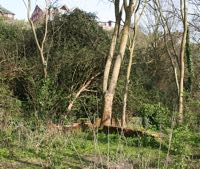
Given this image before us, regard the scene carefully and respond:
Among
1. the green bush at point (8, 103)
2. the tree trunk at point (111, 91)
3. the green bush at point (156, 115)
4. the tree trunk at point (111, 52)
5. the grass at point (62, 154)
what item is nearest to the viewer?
the grass at point (62, 154)

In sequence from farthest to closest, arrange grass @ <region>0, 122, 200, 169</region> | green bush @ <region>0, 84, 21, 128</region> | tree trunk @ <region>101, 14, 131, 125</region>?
1. tree trunk @ <region>101, 14, 131, 125</region>
2. green bush @ <region>0, 84, 21, 128</region>
3. grass @ <region>0, 122, 200, 169</region>

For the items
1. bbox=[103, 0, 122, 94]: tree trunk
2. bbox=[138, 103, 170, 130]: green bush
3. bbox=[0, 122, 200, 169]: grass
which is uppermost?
bbox=[103, 0, 122, 94]: tree trunk

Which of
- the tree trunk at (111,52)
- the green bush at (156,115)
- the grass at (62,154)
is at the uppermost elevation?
the tree trunk at (111,52)

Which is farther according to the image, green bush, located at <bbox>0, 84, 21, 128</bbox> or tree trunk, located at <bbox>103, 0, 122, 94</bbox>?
tree trunk, located at <bbox>103, 0, 122, 94</bbox>

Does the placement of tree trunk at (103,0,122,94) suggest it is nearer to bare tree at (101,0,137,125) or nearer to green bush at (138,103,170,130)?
bare tree at (101,0,137,125)

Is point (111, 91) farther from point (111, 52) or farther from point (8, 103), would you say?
point (8, 103)

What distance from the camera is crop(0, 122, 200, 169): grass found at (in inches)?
A: 344

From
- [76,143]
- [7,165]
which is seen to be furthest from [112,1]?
[7,165]

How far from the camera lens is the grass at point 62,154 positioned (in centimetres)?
873

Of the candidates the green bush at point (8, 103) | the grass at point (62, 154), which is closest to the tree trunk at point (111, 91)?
the green bush at point (8, 103)

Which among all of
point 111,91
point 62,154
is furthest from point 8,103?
point 62,154

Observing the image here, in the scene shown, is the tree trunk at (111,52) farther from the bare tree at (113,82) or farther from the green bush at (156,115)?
the green bush at (156,115)

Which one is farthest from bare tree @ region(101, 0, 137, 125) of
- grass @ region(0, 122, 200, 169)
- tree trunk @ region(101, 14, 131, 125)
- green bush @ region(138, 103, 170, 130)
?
grass @ region(0, 122, 200, 169)

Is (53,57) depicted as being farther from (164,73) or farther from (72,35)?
(164,73)
